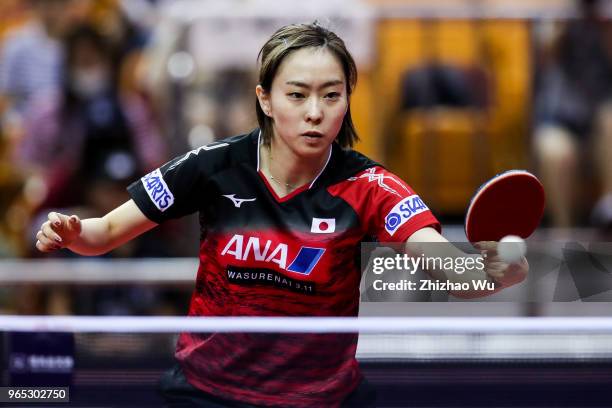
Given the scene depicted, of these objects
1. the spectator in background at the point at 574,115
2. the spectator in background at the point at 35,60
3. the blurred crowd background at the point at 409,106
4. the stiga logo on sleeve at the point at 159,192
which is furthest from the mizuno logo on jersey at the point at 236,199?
the spectator in background at the point at 35,60

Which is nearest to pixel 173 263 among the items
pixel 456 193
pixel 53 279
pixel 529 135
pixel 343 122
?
pixel 53 279

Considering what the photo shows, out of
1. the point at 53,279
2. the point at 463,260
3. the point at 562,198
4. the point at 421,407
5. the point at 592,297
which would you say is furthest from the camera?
the point at 562,198

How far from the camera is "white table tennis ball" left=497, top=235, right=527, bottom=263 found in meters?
2.95

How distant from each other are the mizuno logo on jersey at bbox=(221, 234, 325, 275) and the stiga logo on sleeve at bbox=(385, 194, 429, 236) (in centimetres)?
20

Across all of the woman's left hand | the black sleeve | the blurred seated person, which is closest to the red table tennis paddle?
the woman's left hand

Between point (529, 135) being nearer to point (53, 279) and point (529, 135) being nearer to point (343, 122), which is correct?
point (53, 279)

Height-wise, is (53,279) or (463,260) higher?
(463,260)

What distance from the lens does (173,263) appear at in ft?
20.4

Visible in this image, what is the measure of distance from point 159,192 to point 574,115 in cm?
407

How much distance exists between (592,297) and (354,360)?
1612 mm

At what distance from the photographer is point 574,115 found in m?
6.69

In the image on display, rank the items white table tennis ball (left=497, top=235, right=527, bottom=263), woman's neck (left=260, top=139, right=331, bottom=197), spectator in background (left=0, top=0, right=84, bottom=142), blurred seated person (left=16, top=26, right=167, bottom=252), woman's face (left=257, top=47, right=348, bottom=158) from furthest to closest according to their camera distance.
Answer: spectator in background (left=0, top=0, right=84, bottom=142), blurred seated person (left=16, top=26, right=167, bottom=252), woman's neck (left=260, top=139, right=331, bottom=197), woman's face (left=257, top=47, right=348, bottom=158), white table tennis ball (left=497, top=235, right=527, bottom=263)

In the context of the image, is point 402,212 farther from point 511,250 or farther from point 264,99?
point 264,99

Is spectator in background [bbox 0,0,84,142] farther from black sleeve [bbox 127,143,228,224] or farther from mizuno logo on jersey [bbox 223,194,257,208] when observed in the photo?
mizuno logo on jersey [bbox 223,194,257,208]
